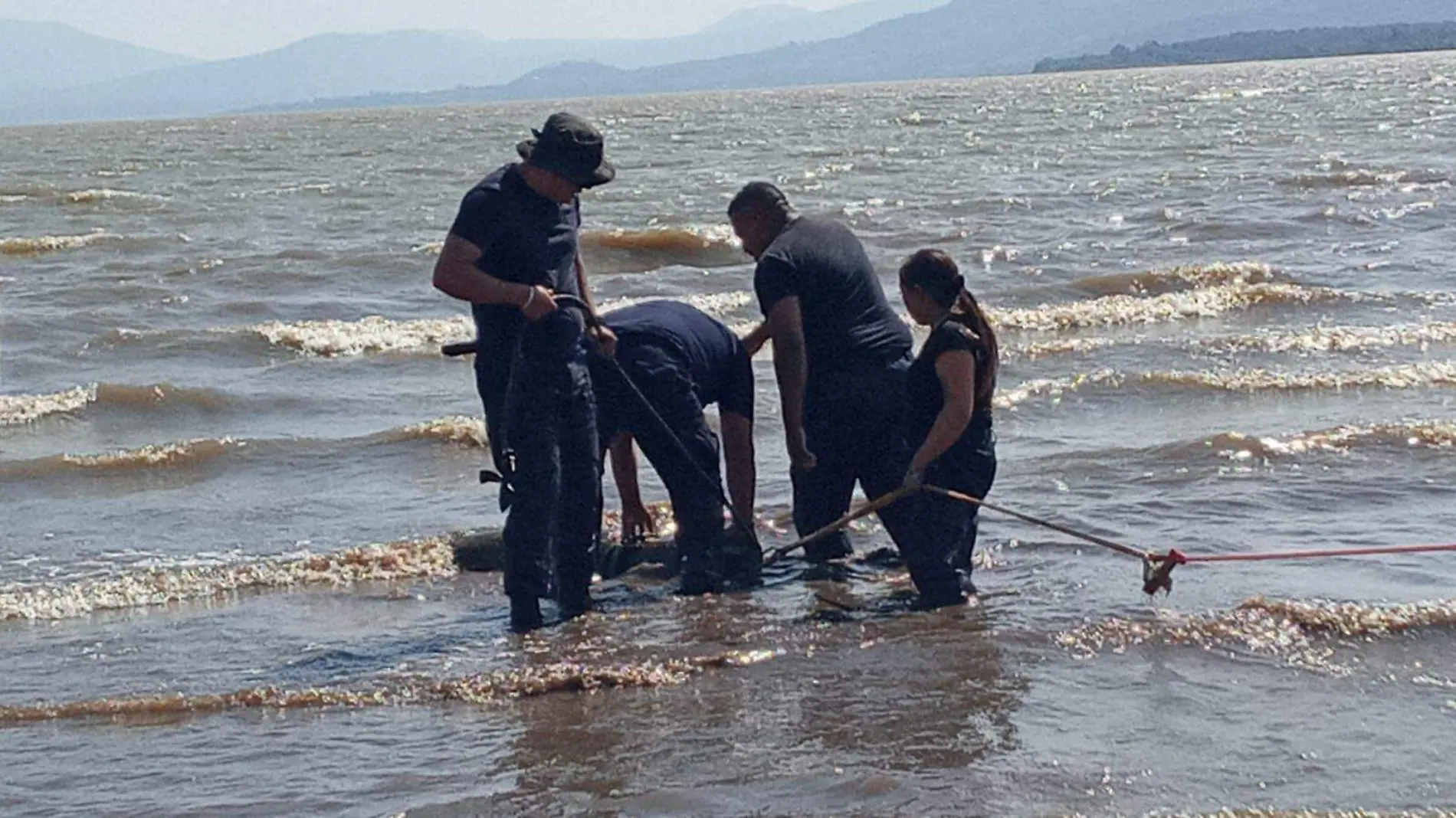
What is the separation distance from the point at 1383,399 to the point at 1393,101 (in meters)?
46.2

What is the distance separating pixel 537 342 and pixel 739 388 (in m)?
1.06

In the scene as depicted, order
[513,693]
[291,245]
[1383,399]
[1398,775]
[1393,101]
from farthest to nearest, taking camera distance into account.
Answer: [1393,101], [291,245], [1383,399], [513,693], [1398,775]

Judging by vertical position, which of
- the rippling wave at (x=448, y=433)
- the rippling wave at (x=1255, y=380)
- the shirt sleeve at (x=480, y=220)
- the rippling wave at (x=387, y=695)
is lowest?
the rippling wave at (x=1255, y=380)

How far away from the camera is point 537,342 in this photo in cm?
643

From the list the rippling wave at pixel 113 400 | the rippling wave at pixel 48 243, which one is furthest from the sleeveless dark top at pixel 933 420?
the rippling wave at pixel 48 243

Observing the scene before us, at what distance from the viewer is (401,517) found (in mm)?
8914

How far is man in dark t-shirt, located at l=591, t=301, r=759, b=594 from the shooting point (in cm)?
691

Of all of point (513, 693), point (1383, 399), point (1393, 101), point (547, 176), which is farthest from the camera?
point (1393, 101)

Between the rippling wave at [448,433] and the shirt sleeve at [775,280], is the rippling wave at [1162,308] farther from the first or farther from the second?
the shirt sleeve at [775,280]

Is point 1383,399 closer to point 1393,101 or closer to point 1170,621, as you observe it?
point 1170,621

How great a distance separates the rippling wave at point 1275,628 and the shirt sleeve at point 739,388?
1.62 metres

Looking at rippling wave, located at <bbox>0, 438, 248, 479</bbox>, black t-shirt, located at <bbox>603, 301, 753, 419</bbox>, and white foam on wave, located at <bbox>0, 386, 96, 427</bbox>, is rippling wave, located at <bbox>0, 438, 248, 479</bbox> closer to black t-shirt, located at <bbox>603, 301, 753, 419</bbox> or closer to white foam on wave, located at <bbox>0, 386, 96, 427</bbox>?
white foam on wave, located at <bbox>0, 386, 96, 427</bbox>

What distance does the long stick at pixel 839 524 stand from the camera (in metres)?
6.56

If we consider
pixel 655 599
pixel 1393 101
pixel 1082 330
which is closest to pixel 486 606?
pixel 655 599
